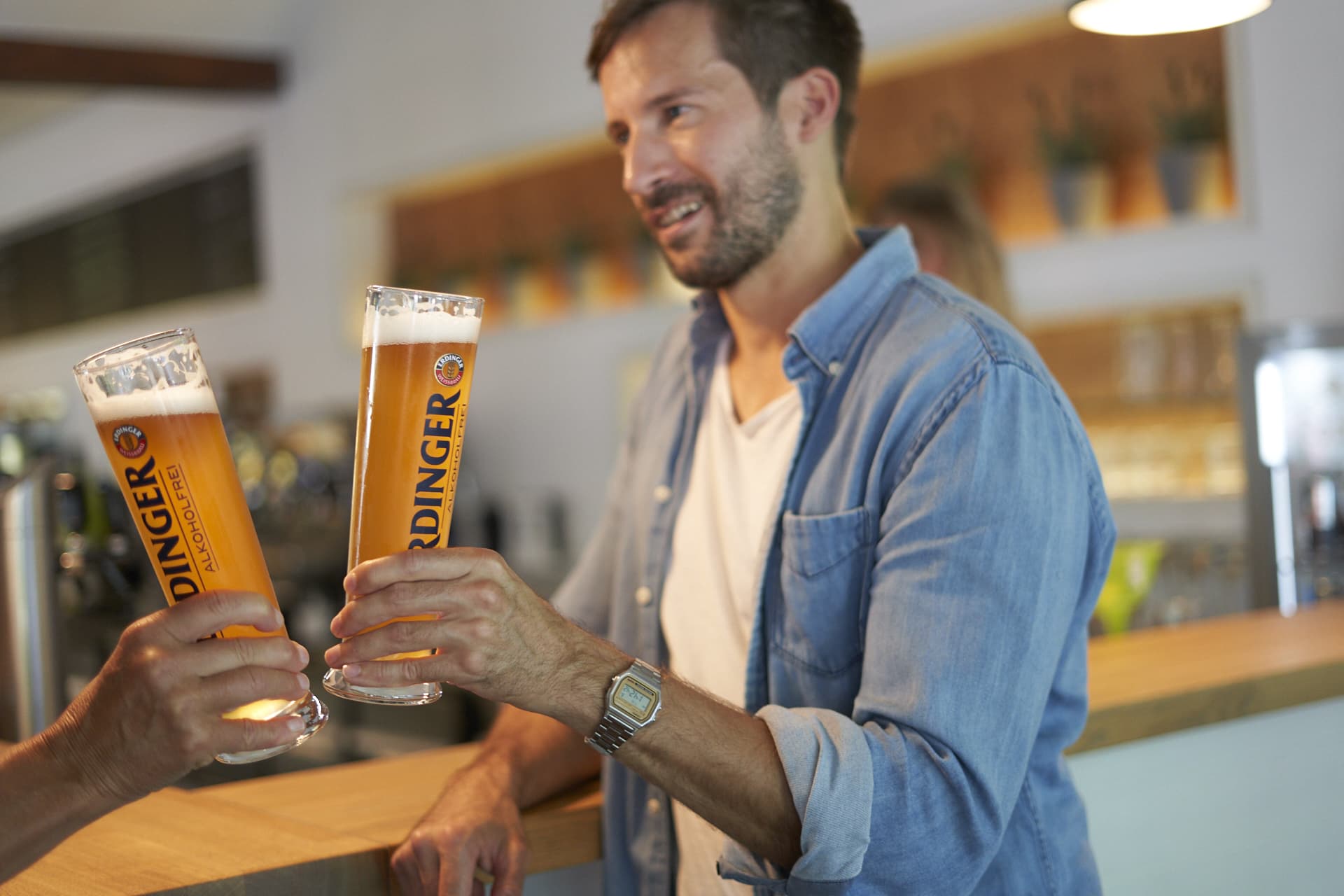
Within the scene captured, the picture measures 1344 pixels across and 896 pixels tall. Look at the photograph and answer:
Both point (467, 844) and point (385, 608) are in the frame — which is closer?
point (385, 608)

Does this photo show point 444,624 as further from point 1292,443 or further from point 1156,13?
point 1292,443

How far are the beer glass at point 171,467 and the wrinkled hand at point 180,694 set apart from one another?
0.7 inches

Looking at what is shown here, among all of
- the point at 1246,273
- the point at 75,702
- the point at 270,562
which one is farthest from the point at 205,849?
the point at 270,562

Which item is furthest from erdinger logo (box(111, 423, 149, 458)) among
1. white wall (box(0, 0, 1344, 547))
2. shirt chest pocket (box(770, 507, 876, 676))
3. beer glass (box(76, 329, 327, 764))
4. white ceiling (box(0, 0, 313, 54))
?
white ceiling (box(0, 0, 313, 54))

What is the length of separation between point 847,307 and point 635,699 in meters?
0.53

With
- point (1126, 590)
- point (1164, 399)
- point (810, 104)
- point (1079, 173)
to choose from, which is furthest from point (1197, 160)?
point (810, 104)

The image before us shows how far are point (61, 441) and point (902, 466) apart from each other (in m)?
7.51

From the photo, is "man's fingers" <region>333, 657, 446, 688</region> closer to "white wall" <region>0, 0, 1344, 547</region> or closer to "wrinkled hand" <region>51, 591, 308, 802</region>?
"wrinkled hand" <region>51, 591, 308, 802</region>

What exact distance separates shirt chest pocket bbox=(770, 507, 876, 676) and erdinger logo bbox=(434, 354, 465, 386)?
18.3 inches

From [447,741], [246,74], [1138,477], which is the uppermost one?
[246,74]

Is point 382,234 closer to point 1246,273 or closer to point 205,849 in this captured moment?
point 1246,273

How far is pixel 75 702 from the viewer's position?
34.3 inches

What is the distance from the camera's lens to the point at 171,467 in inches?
34.0

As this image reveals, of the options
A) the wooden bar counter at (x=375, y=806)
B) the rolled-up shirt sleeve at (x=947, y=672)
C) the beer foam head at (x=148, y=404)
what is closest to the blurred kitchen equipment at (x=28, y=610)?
the wooden bar counter at (x=375, y=806)
